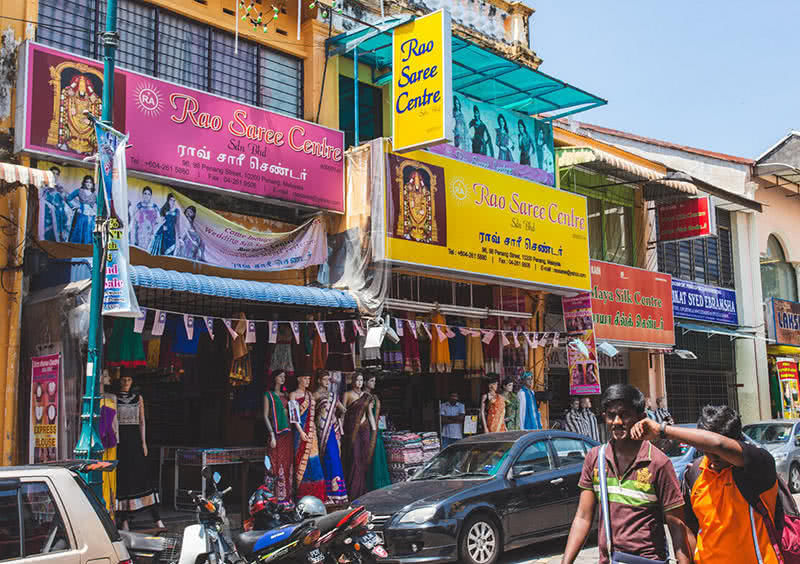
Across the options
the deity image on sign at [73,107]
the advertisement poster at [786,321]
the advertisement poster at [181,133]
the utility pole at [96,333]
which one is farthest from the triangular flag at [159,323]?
the advertisement poster at [786,321]

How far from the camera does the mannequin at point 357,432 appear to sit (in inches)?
520

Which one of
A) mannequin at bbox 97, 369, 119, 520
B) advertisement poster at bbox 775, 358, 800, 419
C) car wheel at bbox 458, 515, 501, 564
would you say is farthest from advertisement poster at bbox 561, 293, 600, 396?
advertisement poster at bbox 775, 358, 800, 419

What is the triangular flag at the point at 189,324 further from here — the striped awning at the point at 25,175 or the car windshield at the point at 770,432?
the car windshield at the point at 770,432

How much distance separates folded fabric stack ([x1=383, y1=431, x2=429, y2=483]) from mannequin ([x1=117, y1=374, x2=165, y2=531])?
396 centimetres

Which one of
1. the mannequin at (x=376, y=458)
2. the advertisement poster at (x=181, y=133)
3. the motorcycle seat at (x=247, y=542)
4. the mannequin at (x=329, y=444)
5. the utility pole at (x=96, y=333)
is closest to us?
the motorcycle seat at (x=247, y=542)

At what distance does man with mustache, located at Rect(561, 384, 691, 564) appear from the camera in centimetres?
457

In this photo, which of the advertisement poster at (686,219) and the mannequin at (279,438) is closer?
the mannequin at (279,438)

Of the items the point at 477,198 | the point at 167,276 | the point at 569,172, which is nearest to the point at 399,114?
the point at 477,198

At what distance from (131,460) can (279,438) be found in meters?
2.02

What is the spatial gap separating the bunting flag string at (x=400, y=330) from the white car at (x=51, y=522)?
15.2 ft

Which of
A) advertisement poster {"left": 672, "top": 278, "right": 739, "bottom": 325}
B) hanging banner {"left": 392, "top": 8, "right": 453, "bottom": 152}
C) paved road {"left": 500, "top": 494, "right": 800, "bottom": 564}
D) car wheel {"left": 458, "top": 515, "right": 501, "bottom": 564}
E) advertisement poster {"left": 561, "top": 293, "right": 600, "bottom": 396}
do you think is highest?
hanging banner {"left": 392, "top": 8, "right": 453, "bottom": 152}

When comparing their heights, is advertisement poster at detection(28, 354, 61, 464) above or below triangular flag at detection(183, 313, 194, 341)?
below

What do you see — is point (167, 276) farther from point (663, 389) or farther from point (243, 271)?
point (663, 389)

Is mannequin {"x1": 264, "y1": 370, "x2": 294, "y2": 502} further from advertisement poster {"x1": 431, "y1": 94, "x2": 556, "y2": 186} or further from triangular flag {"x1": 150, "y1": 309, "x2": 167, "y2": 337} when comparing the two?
advertisement poster {"x1": 431, "y1": 94, "x2": 556, "y2": 186}
